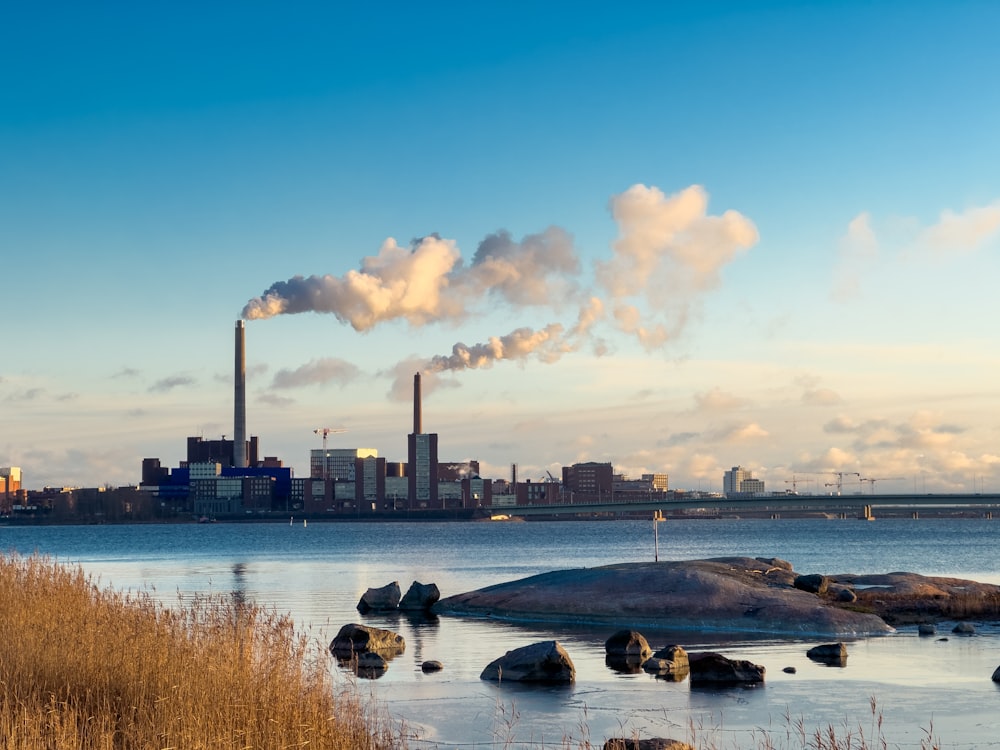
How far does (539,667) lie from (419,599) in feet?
67.5

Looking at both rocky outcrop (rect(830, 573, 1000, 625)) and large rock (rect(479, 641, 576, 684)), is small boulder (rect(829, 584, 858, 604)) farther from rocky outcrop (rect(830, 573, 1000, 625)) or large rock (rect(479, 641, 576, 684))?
large rock (rect(479, 641, 576, 684))

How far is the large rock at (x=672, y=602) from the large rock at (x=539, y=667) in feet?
37.8

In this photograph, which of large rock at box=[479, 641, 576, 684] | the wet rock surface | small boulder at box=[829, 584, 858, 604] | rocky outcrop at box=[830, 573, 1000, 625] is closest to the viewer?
large rock at box=[479, 641, 576, 684]

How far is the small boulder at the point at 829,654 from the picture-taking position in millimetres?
29984

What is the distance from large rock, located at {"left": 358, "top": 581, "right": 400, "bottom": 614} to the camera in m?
47.7

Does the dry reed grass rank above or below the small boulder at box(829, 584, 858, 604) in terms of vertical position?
above

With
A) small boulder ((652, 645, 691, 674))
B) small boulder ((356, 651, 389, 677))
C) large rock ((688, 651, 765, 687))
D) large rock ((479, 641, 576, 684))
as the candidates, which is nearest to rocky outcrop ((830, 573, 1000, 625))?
small boulder ((652, 645, 691, 674))

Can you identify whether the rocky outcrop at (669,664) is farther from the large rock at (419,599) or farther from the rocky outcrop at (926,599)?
the large rock at (419,599)

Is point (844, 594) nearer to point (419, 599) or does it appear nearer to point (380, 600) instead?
point (419, 599)

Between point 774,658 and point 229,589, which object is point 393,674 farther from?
point 229,589

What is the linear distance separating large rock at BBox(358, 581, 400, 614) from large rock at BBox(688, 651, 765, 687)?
73.3ft

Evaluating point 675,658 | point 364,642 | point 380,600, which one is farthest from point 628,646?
point 380,600

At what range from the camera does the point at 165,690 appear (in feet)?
56.2

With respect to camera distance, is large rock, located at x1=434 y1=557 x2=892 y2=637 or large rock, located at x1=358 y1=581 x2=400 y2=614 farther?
large rock, located at x1=358 y1=581 x2=400 y2=614
